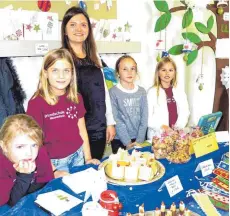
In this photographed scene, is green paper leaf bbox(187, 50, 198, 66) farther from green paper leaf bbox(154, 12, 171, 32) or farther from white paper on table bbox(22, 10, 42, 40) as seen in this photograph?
white paper on table bbox(22, 10, 42, 40)

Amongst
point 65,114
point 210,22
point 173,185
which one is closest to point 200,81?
point 210,22

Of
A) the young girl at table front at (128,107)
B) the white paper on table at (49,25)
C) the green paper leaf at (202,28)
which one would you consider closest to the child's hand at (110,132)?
the young girl at table front at (128,107)

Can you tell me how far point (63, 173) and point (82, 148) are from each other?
504mm

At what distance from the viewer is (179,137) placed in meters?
1.66

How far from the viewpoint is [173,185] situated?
4.69 ft

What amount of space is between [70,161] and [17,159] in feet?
2.07

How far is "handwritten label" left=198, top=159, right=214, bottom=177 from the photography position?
1590 mm

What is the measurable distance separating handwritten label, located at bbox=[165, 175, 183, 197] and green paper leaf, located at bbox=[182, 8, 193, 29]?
2.35m

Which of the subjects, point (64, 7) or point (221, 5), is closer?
point (64, 7)

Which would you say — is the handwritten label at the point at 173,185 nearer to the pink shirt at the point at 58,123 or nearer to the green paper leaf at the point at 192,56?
the pink shirt at the point at 58,123

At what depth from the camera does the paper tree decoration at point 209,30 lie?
3330mm

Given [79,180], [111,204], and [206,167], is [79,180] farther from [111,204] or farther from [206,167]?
[206,167]

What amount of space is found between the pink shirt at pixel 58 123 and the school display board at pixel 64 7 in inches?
46.7

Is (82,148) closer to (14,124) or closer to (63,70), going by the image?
(63,70)
